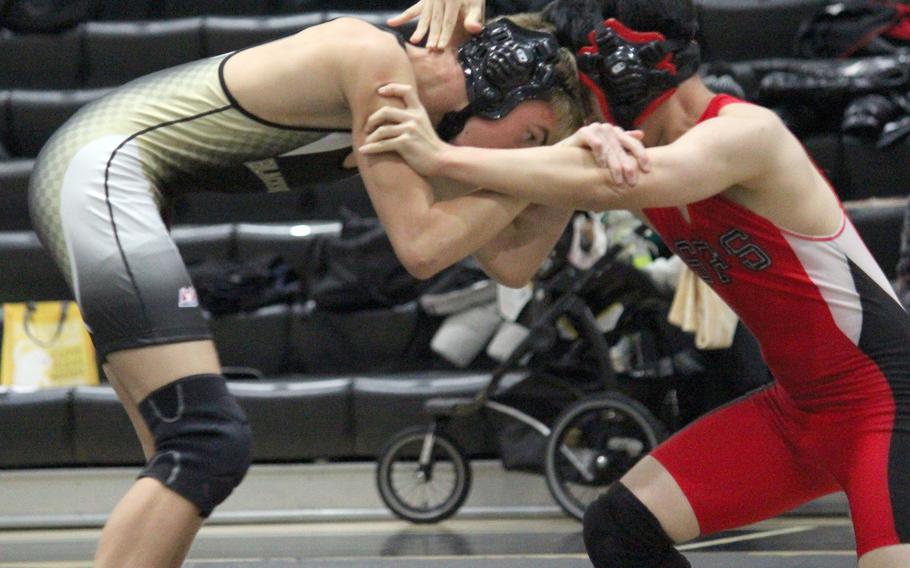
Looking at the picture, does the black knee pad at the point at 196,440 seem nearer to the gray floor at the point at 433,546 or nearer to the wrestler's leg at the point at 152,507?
the wrestler's leg at the point at 152,507

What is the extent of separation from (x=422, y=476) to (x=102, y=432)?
A: 1.22 m

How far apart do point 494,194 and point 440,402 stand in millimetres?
2411

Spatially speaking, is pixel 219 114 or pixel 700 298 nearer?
pixel 219 114

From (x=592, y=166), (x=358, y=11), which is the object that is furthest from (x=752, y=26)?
(x=592, y=166)

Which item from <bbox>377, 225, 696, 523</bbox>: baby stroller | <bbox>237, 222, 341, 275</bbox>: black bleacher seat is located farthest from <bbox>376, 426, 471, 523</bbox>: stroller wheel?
<bbox>237, 222, 341, 275</bbox>: black bleacher seat

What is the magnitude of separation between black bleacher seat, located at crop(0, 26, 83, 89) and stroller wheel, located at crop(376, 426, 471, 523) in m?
2.99

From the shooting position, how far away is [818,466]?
212 cm

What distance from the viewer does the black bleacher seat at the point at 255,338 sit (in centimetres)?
499

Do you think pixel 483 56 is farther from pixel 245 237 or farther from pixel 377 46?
pixel 245 237

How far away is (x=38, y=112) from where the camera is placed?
5898 millimetres

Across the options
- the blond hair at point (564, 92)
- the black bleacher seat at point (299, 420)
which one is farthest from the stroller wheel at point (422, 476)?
the blond hair at point (564, 92)

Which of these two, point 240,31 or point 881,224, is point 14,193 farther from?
point 881,224

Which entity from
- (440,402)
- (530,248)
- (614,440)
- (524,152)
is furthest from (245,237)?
(524,152)

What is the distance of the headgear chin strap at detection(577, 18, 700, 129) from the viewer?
6.72ft
